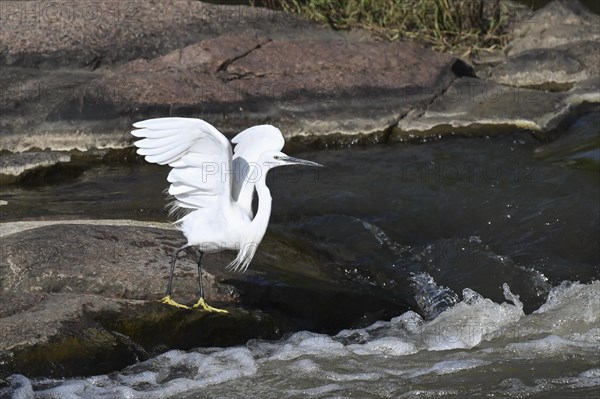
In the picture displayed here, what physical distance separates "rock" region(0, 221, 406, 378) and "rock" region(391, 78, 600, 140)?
2.94m

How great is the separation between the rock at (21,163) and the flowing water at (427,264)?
143 mm

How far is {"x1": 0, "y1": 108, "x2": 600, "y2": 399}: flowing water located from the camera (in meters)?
5.71

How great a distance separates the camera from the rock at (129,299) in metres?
5.68

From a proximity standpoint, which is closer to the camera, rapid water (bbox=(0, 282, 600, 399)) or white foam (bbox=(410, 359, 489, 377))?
rapid water (bbox=(0, 282, 600, 399))

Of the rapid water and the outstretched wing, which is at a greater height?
the outstretched wing

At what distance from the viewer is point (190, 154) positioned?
19.9ft

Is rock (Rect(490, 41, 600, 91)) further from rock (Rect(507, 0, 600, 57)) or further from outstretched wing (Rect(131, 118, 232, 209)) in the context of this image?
outstretched wing (Rect(131, 118, 232, 209))

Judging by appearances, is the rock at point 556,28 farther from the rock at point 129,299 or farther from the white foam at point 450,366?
the white foam at point 450,366

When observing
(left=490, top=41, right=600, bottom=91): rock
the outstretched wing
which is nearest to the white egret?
the outstretched wing

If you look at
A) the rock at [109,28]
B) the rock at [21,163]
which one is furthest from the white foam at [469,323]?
the rock at [109,28]

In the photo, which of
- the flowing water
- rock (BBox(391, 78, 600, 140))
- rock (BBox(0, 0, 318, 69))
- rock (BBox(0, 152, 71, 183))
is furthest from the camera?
rock (BBox(0, 0, 318, 69))

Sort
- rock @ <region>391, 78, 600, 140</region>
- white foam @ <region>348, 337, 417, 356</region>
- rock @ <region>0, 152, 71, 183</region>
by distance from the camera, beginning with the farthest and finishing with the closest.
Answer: rock @ <region>391, 78, 600, 140</region>, rock @ <region>0, 152, 71, 183</region>, white foam @ <region>348, 337, 417, 356</region>

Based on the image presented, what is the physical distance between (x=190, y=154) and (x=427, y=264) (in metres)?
2.18

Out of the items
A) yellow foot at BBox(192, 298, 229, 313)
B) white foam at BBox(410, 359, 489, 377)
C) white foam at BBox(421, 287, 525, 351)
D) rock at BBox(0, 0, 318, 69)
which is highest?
rock at BBox(0, 0, 318, 69)
